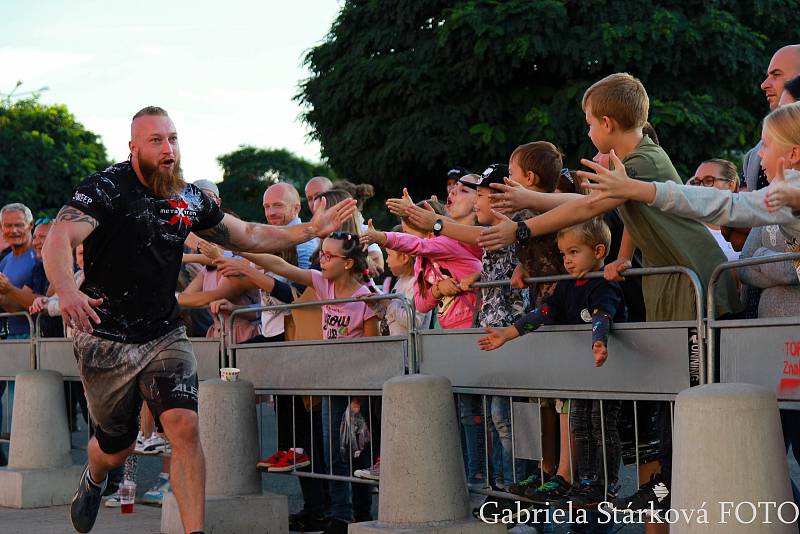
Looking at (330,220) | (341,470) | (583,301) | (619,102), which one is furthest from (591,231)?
(341,470)

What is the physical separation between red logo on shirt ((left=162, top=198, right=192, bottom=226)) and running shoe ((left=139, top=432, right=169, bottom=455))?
277cm

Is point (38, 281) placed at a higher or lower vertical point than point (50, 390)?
higher

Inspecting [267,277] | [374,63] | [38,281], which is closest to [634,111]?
[267,277]

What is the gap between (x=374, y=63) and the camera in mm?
29500

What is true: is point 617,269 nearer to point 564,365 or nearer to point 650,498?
point 564,365

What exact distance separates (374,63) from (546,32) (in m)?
4.72

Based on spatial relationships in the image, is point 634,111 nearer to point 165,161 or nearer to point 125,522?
point 165,161

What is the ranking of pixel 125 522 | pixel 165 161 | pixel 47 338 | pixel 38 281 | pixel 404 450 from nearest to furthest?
1. pixel 404 450
2. pixel 165 161
3. pixel 125 522
4. pixel 47 338
5. pixel 38 281

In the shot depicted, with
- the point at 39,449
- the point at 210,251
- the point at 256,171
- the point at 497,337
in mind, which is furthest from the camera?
the point at 256,171

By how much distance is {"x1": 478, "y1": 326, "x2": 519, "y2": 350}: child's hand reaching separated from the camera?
6.39m

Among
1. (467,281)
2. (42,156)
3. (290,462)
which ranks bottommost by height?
(290,462)

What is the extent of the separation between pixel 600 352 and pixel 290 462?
305cm

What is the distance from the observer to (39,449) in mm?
10102

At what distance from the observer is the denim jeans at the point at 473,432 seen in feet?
23.4
